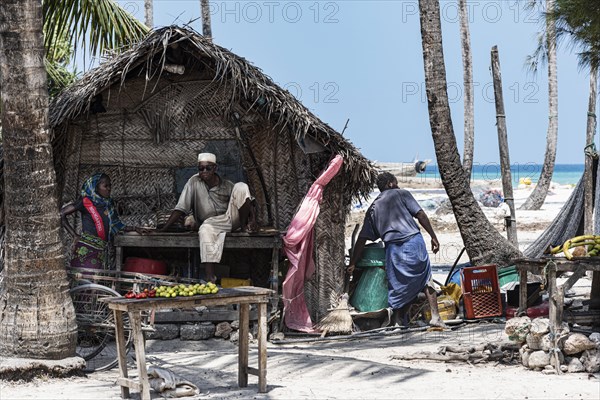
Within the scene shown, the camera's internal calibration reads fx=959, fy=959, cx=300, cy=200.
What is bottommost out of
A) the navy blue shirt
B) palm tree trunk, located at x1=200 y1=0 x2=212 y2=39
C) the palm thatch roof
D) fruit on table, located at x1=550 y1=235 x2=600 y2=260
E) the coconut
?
the coconut

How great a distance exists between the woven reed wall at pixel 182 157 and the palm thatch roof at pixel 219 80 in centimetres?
33

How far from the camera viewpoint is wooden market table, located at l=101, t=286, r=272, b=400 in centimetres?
709

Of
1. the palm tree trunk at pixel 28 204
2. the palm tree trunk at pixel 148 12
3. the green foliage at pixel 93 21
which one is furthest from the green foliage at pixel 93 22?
the palm tree trunk at pixel 148 12

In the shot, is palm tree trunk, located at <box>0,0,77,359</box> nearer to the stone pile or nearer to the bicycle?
the bicycle

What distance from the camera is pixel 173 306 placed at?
729cm

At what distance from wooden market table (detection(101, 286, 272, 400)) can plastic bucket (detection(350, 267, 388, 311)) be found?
396 cm

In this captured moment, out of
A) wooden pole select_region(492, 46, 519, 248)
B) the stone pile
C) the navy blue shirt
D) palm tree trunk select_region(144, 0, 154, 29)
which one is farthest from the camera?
palm tree trunk select_region(144, 0, 154, 29)

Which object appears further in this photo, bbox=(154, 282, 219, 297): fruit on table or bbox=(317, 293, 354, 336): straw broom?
bbox=(317, 293, 354, 336): straw broom

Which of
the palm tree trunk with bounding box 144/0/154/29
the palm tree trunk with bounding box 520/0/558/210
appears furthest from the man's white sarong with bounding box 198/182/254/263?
the palm tree trunk with bounding box 520/0/558/210

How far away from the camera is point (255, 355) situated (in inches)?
378

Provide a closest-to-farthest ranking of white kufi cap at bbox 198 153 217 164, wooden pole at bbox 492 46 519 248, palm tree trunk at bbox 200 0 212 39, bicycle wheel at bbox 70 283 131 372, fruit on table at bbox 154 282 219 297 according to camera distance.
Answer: fruit on table at bbox 154 282 219 297 < bicycle wheel at bbox 70 283 131 372 < white kufi cap at bbox 198 153 217 164 < wooden pole at bbox 492 46 519 248 < palm tree trunk at bbox 200 0 212 39

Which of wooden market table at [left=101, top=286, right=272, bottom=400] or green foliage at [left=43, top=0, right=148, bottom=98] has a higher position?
green foliage at [left=43, top=0, right=148, bottom=98]

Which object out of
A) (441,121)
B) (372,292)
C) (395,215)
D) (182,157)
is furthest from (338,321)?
(441,121)

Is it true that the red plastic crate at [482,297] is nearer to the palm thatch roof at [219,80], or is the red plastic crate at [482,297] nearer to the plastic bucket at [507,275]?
the plastic bucket at [507,275]
